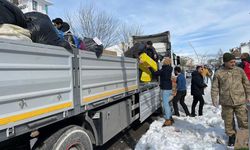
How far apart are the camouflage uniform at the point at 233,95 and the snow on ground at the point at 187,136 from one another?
0.55 meters

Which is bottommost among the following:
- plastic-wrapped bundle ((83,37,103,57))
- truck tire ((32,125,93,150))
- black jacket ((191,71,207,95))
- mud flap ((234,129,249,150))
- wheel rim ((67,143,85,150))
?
mud flap ((234,129,249,150))

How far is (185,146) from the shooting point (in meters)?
5.62

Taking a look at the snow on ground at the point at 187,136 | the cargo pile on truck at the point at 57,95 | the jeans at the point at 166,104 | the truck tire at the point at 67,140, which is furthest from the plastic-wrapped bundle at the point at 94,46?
the jeans at the point at 166,104

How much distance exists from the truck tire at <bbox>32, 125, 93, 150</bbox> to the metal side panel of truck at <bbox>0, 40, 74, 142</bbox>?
0.33m

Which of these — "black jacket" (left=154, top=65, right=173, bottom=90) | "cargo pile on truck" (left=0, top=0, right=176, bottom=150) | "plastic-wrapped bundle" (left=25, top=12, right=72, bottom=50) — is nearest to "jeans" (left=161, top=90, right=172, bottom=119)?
"black jacket" (left=154, top=65, right=173, bottom=90)

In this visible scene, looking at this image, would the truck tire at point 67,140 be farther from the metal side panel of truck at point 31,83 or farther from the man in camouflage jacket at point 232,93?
the man in camouflage jacket at point 232,93

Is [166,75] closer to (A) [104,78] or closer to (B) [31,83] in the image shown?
(A) [104,78]

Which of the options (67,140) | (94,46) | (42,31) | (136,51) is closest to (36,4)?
(136,51)

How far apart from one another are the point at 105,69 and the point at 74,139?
1.59 meters

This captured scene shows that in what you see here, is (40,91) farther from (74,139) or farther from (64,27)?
(64,27)

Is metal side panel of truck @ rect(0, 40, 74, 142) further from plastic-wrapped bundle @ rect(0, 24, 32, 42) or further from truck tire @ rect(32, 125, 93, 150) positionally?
truck tire @ rect(32, 125, 93, 150)

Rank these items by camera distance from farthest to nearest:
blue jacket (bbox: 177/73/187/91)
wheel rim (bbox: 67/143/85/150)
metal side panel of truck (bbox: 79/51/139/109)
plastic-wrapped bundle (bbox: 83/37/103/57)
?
blue jacket (bbox: 177/73/187/91) < plastic-wrapped bundle (bbox: 83/37/103/57) < metal side panel of truck (bbox: 79/51/139/109) < wheel rim (bbox: 67/143/85/150)

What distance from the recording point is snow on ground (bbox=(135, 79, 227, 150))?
5.64 m

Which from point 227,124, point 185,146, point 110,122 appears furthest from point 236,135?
point 110,122
